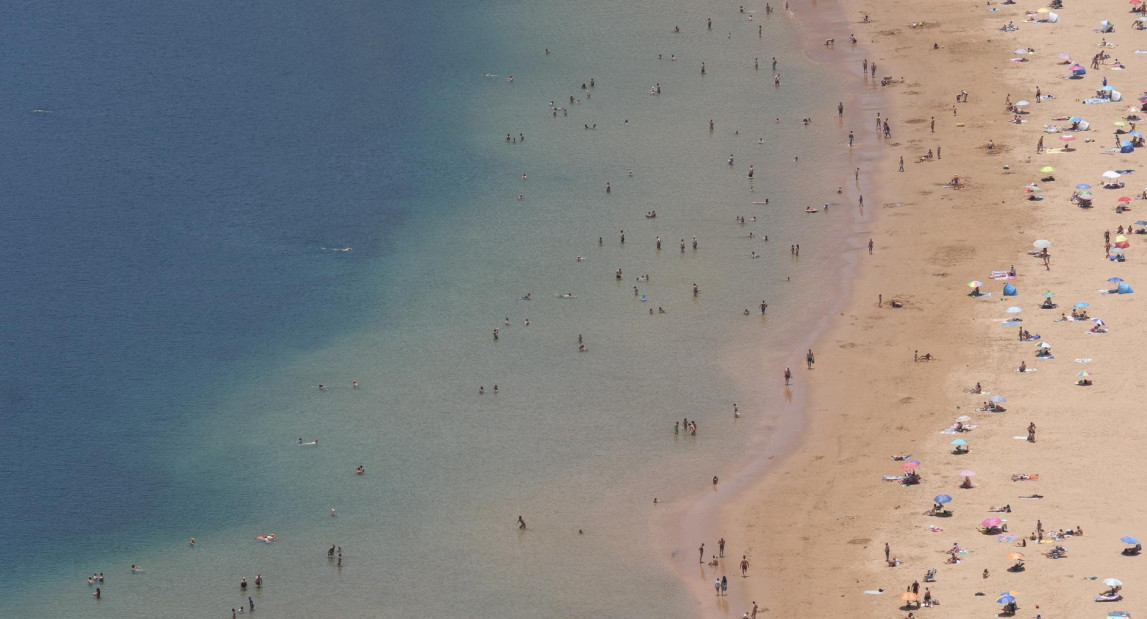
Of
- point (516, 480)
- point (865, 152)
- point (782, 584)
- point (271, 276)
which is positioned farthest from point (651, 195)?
point (782, 584)

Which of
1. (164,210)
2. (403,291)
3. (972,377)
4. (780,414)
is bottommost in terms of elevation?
(780,414)

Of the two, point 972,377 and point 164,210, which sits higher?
point 164,210

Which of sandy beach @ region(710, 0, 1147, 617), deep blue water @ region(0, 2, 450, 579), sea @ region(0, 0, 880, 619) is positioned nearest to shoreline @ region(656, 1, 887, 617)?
sea @ region(0, 0, 880, 619)

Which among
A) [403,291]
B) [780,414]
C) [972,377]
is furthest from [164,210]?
[972,377]

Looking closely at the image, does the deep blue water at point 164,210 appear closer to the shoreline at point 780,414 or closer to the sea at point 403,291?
the sea at point 403,291

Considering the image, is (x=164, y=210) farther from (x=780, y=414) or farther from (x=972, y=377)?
(x=972, y=377)

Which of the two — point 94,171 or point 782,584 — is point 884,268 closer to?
point 782,584
